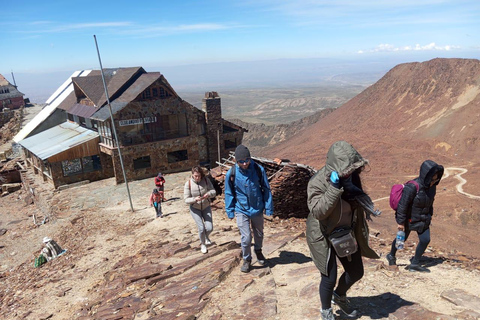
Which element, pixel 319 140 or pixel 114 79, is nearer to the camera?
pixel 114 79

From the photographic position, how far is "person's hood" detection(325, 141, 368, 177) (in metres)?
3.38

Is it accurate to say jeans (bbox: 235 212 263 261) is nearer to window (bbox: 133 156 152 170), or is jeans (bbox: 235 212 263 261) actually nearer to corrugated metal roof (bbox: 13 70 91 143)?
window (bbox: 133 156 152 170)

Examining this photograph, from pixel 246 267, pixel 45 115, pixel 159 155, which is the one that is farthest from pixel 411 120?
pixel 45 115

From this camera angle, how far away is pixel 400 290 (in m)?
5.12

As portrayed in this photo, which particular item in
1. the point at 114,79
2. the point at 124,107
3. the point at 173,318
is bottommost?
the point at 173,318

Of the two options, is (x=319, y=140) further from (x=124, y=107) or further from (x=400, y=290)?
(x=400, y=290)

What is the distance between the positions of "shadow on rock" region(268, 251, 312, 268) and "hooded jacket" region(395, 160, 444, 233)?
1.98m

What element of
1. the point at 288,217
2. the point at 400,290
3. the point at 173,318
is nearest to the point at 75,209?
the point at 288,217

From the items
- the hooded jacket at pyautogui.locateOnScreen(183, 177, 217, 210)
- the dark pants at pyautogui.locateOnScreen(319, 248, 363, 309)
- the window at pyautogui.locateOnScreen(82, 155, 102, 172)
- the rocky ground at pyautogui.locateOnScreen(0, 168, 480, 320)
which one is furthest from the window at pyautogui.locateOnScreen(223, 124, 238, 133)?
the dark pants at pyautogui.locateOnScreen(319, 248, 363, 309)

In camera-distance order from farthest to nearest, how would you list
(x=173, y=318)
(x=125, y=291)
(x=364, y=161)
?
(x=125, y=291), (x=173, y=318), (x=364, y=161)

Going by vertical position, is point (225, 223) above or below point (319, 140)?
above

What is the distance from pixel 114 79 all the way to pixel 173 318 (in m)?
22.7

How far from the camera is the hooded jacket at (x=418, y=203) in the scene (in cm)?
535

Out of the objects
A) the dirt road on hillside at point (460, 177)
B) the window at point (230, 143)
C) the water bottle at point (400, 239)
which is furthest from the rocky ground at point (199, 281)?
the window at point (230, 143)
